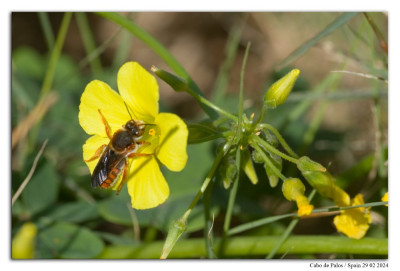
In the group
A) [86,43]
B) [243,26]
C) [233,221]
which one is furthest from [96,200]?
[243,26]

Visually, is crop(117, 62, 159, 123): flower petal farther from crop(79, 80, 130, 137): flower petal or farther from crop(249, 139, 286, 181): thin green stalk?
crop(249, 139, 286, 181): thin green stalk

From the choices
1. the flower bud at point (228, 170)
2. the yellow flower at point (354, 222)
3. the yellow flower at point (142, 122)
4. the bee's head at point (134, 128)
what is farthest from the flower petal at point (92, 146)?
the yellow flower at point (354, 222)

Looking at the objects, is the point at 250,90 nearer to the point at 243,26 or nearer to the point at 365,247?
the point at 243,26

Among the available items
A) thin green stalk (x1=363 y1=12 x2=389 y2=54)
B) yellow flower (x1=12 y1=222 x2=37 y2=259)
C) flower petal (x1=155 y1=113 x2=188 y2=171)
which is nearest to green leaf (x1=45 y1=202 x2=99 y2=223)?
yellow flower (x1=12 y1=222 x2=37 y2=259)

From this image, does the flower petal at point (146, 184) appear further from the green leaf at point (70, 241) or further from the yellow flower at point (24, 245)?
the green leaf at point (70, 241)

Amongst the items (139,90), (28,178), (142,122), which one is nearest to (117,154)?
(142,122)

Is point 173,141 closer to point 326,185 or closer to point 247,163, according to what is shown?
point 247,163
